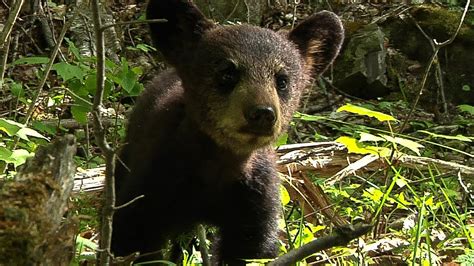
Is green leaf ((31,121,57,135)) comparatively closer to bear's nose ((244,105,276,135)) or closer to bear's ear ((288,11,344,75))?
bear's ear ((288,11,344,75))

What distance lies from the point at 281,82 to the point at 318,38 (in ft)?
2.46

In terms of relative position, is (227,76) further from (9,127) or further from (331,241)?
(331,241)

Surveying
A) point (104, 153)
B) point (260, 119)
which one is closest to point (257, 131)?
point (260, 119)

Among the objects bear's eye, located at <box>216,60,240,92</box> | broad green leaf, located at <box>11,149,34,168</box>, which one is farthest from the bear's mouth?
broad green leaf, located at <box>11,149,34,168</box>

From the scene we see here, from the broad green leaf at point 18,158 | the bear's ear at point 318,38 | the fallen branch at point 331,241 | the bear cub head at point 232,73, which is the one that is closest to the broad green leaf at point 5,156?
the broad green leaf at point 18,158

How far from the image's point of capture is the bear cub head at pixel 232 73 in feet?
13.3

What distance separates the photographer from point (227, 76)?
13.9ft

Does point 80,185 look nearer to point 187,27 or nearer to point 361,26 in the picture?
point 187,27

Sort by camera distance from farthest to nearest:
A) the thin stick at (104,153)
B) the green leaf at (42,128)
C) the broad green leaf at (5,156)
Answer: the green leaf at (42,128) < the broad green leaf at (5,156) < the thin stick at (104,153)

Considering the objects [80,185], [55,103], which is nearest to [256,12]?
[55,103]

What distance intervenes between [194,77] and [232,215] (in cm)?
81

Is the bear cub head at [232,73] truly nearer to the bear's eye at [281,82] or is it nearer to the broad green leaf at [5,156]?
the bear's eye at [281,82]

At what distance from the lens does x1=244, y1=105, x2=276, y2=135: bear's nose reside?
12.9ft

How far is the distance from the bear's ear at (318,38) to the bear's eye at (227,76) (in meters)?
0.80
